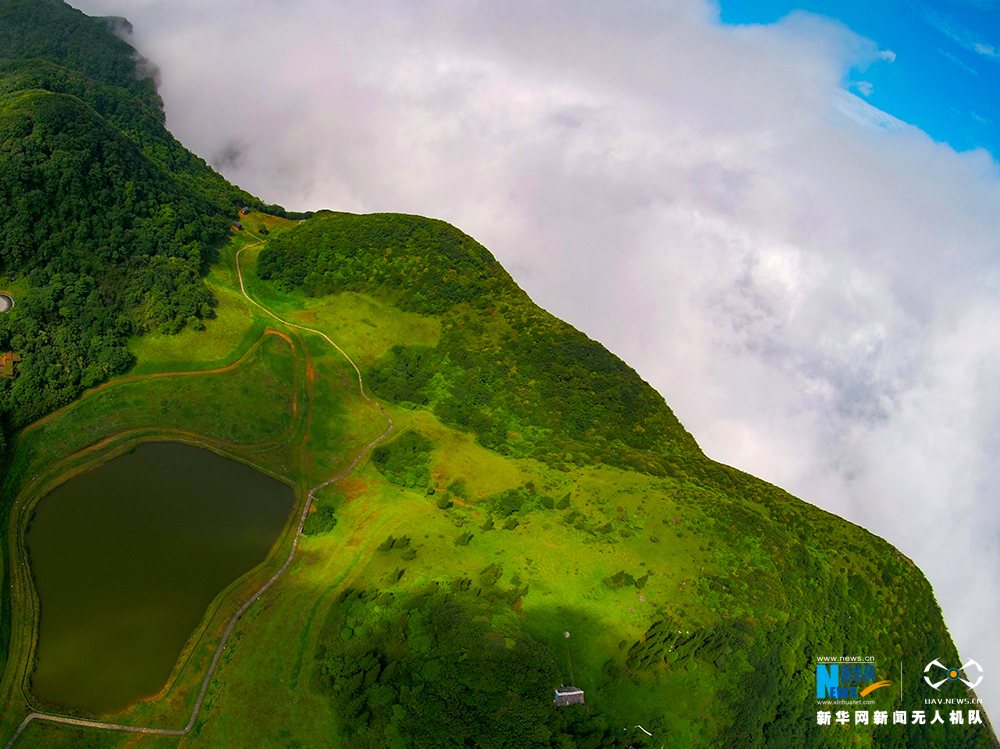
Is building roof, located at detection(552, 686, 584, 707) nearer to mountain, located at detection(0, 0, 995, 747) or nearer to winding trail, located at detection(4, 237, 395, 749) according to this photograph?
mountain, located at detection(0, 0, 995, 747)

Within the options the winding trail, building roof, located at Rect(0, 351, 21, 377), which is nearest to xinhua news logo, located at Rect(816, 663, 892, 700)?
the winding trail

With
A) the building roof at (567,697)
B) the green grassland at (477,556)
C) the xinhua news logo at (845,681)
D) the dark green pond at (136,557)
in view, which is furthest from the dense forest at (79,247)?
the xinhua news logo at (845,681)

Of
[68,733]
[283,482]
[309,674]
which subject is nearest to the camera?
[68,733]

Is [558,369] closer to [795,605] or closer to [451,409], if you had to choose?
[451,409]

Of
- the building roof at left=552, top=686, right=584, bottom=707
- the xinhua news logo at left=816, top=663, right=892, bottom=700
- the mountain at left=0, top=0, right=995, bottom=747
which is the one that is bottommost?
the building roof at left=552, top=686, right=584, bottom=707

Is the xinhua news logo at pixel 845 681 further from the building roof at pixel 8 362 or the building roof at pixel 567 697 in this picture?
the building roof at pixel 8 362

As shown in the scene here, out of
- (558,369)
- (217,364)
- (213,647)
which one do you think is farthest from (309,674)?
(558,369)

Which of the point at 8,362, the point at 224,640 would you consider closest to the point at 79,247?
the point at 8,362
